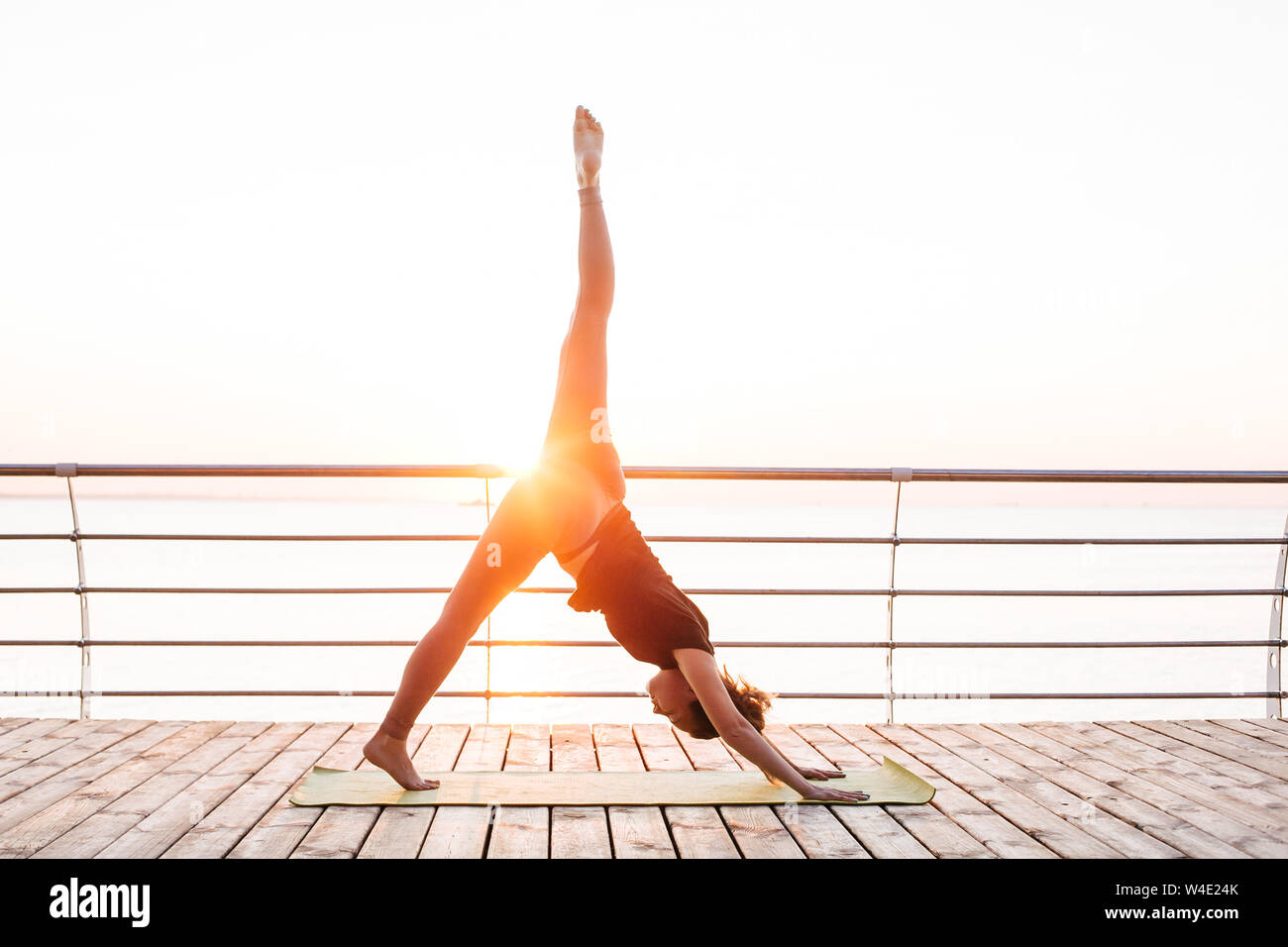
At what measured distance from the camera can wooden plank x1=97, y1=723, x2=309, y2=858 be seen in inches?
85.4

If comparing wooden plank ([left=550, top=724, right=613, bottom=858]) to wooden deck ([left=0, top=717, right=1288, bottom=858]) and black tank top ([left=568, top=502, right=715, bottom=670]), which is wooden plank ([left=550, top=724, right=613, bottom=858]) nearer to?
wooden deck ([left=0, top=717, right=1288, bottom=858])

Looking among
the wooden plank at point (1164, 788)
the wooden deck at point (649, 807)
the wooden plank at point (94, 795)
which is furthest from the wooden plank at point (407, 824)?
the wooden plank at point (1164, 788)

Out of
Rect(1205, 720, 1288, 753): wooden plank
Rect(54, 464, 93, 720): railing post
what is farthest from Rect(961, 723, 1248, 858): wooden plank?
Rect(54, 464, 93, 720): railing post

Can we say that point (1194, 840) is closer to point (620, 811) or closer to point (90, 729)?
point (620, 811)

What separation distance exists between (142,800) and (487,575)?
110 centimetres

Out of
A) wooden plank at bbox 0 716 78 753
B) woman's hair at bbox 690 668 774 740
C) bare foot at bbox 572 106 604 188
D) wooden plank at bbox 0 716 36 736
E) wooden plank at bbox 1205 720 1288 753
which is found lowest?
wooden plank at bbox 0 716 36 736

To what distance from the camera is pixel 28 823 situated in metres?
2.32

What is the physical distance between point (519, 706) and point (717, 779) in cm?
518

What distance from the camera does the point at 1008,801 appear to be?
2621mm

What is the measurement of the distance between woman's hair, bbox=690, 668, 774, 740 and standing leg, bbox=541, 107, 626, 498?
65cm

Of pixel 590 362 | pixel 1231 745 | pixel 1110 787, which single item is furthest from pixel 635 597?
pixel 1231 745

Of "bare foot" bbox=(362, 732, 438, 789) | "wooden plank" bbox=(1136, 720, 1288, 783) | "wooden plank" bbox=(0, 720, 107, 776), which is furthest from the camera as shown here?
"wooden plank" bbox=(1136, 720, 1288, 783)

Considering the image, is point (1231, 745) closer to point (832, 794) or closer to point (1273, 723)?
point (1273, 723)
